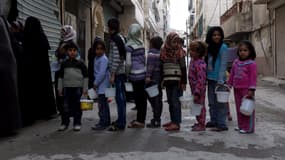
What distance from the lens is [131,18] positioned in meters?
22.9

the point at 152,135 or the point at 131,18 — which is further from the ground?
the point at 131,18

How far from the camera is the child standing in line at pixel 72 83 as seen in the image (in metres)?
6.77

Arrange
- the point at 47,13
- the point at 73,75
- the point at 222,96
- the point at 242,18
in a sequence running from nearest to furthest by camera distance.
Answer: the point at 222,96
the point at 73,75
the point at 47,13
the point at 242,18

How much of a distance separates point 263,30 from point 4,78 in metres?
18.9

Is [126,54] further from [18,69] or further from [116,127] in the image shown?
[18,69]

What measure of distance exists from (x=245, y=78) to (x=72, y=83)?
2.68 meters

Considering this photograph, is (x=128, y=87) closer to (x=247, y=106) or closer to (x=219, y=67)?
(x=219, y=67)

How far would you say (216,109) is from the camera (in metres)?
6.88

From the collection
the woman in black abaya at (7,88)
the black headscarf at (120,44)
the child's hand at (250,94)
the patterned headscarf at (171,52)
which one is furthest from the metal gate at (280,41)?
the woman in black abaya at (7,88)

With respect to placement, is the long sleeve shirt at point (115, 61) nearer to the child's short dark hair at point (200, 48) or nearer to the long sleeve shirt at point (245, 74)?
the child's short dark hair at point (200, 48)

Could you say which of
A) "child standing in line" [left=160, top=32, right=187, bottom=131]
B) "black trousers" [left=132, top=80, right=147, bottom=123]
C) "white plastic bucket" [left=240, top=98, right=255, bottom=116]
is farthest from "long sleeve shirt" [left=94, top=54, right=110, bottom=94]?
"white plastic bucket" [left=240, top=98, right=255, bottom=116]

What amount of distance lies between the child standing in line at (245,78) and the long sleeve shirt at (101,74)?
199 cm

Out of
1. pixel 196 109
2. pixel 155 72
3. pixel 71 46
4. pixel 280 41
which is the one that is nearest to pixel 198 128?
pixel 196 109

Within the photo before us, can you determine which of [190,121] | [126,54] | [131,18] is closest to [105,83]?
[126,54]
